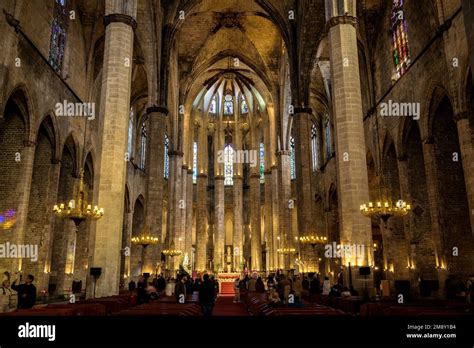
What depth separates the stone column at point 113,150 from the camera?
12.7 meters

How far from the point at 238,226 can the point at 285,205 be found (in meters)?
Answer: 8.84

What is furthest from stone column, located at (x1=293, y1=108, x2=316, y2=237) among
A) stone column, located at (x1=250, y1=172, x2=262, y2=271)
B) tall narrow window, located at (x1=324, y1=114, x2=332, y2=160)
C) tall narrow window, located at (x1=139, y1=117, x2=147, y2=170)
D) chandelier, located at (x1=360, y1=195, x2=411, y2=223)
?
tall narrow window, located at (x1=139, y1=117, x2=147, y2=170)

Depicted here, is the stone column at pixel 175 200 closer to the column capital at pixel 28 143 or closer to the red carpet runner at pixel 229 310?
the red carpet runner at pixel 229 310

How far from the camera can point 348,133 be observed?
13.2 m

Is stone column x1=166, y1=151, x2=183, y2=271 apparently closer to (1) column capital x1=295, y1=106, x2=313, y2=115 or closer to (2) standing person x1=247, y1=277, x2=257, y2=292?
(2) standing person x1=247, y1=277, x2=257, y2=292

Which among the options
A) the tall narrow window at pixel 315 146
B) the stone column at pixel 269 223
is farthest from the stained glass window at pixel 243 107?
the tall narrow window at pixel 315 146

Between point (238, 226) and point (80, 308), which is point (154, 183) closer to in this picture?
point (80, 308)

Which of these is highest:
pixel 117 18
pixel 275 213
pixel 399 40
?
pixel 399 40

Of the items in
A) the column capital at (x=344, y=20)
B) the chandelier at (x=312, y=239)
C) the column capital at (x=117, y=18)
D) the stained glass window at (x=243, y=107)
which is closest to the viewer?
the column capital at (x=344, y=20)

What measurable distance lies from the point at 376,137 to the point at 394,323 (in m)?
20.2

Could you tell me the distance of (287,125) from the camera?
3453cm

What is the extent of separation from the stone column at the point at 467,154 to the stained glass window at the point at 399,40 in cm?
615

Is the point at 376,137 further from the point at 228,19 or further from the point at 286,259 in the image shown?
the point at 228,19

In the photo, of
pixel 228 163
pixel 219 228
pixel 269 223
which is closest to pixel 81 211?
pixel 269 223
